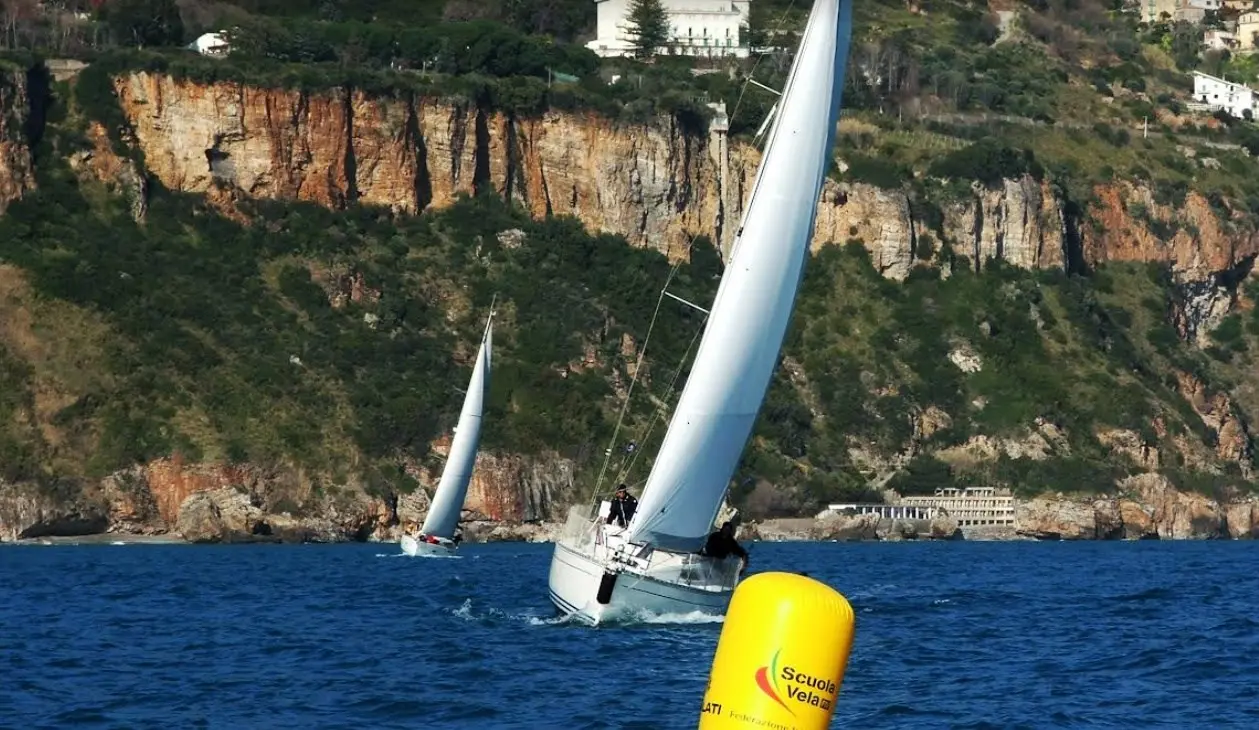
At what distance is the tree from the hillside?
3.33 meters

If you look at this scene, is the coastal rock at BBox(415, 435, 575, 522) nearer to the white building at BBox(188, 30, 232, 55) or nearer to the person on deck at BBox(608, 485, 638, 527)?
the white building at BBox(188, 30, 232, 55)

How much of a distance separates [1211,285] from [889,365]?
25.5 m

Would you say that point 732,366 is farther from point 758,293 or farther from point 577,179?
point 577,179

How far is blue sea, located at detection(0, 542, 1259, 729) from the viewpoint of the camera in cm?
2983

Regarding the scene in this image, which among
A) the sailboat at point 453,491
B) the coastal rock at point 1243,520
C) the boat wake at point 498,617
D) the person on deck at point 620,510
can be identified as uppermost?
the person on deck at point 620,510

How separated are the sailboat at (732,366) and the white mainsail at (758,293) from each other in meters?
0.02

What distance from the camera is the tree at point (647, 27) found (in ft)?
470

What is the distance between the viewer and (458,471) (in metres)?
76.7

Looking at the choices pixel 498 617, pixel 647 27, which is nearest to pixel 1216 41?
pixel 647 27

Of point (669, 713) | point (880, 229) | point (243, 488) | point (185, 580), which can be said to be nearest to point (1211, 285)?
point (880, 229)

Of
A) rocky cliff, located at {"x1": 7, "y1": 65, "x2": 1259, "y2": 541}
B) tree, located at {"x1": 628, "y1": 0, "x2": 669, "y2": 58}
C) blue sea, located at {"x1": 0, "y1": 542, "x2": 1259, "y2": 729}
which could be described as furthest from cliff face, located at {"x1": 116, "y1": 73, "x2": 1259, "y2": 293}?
blue sea, located at {"x1": 0, "y1": 542, "x2": 1259, "y2": 729}

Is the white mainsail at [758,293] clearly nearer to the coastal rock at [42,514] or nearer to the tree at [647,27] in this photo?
the coastal rock at [42,514]

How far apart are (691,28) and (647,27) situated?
5.95 meters

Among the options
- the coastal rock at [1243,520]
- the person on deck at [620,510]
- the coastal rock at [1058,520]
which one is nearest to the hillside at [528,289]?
the coastal rock at [1058,520]
